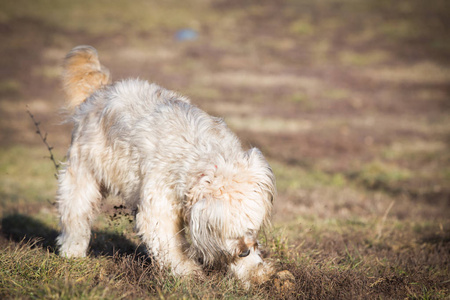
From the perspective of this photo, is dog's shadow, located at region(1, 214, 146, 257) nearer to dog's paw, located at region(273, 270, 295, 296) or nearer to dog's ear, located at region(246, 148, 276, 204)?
dog's paw, located at region(273, 270, 295, 296)

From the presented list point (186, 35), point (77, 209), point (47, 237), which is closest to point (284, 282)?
point (77, 209)

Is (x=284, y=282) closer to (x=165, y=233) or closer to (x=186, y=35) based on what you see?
(x=165, y=233)

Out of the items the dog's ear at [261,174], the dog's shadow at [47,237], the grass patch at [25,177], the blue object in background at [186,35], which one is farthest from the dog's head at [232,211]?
the blue object in background at [186,35]

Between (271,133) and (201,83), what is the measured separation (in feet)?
39.6

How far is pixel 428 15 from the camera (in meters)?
48.8

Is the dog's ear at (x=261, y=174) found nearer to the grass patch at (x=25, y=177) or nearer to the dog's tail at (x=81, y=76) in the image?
Result: the dog's tail at (x=81, y=76)

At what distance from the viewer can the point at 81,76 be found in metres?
5.91

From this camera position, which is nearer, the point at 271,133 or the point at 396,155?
the point at 396,155

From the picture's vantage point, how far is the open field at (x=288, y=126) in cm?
430

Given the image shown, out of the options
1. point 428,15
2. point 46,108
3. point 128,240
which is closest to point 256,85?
point 46,108

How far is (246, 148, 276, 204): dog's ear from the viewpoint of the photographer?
3.78m

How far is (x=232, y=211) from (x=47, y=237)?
3.56 m

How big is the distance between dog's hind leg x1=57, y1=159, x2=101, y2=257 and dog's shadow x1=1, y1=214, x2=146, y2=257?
0.17 meters

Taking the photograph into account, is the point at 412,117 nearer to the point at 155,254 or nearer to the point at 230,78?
the point at 230,78
